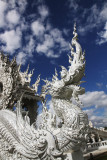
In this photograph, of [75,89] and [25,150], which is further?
[75,89]

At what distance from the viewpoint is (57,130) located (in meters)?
2.71

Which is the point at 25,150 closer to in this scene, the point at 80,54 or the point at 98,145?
the point at 80,54

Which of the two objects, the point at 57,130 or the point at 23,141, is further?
the point at 57,130

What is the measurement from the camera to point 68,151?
2463 millimetres

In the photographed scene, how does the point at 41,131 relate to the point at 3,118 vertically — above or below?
below

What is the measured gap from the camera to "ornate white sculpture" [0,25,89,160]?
1927 millimetres

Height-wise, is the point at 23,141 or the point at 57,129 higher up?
the point at 57,129

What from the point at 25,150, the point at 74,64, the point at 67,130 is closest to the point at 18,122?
the point at 25,150

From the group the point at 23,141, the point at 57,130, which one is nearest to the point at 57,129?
the point at 57,130

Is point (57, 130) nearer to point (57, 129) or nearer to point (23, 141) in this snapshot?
point (57, 129)

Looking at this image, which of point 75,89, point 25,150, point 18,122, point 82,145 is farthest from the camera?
point 75,89

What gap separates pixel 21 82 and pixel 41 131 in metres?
10.7

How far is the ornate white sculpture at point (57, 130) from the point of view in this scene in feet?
6.32

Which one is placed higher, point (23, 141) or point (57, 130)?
point (57, 130)
